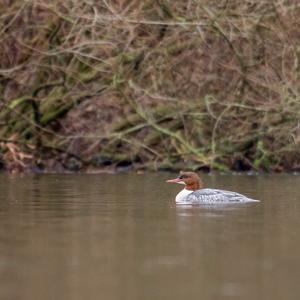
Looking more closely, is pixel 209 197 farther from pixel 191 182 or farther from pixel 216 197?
pixel 191 182

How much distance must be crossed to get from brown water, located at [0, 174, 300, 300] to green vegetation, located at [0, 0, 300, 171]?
6046 millimetres

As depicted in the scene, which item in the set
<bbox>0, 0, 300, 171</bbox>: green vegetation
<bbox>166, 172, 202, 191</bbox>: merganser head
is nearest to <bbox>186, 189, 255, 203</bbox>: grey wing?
<bbox>166, 172, 202, 191</bbox>: merganser head

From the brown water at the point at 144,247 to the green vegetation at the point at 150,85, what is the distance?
605cm

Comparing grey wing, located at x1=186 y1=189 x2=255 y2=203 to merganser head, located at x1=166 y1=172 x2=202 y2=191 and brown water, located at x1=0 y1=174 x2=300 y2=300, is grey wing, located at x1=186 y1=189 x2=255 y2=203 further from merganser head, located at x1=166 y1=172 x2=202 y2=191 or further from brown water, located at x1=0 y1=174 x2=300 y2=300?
merganser head, located at x1=166 y1=172 x2=202 y2=191

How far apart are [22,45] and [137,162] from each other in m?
3.24

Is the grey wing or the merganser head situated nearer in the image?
the grey wing

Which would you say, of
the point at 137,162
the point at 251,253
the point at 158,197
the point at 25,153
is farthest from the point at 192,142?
the point at 251,253

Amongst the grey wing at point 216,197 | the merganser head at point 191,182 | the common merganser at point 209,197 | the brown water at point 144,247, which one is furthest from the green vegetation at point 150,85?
the grey wing at point 216,197

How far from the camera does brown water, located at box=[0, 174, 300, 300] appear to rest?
8359 mm

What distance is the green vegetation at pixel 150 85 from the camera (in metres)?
22.9

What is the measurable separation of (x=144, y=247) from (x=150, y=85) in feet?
44.8

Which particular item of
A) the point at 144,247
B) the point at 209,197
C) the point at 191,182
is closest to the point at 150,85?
the point at 191,182

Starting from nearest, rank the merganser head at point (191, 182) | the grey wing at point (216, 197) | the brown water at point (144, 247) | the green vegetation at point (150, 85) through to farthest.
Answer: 1. the brown water at point (144, 247)
2. the grey wing at point (216, 197)
3. the merganser head at point (191, 182)
4. the green vegetation at point (150, 85)

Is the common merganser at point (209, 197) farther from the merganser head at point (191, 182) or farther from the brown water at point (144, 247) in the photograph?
the brown water at point (144, 247)
